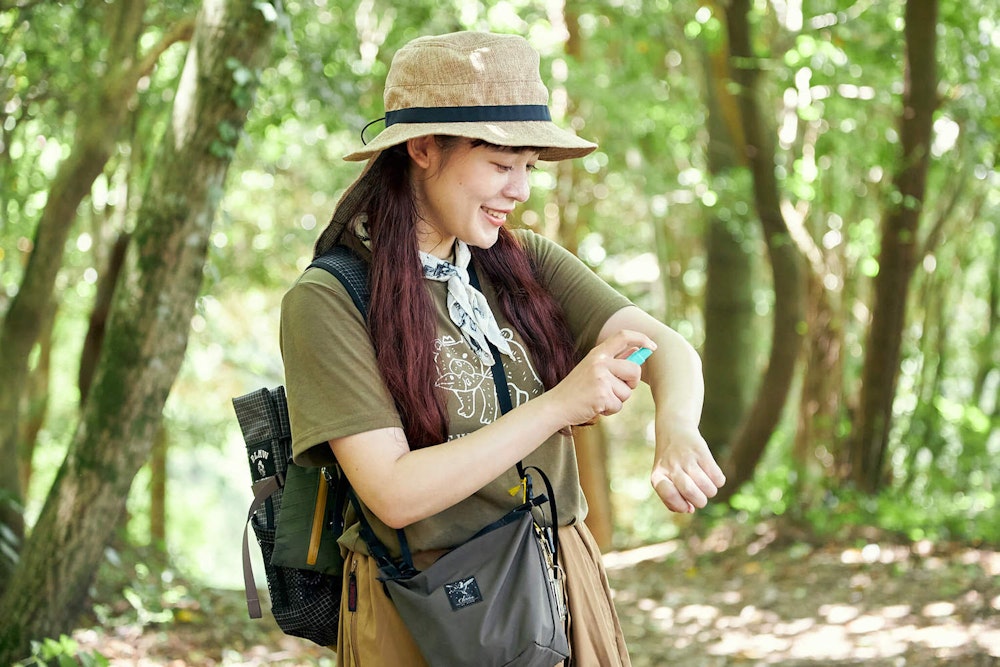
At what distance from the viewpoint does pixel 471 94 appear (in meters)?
2.13

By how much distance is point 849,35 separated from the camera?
28.4 feet

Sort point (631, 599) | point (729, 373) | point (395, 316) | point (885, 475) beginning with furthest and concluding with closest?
point (729, 373)
point (885, 475)
point (631, 599)
point (395, 316)

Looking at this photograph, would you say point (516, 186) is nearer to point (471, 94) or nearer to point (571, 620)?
point (471, 94)

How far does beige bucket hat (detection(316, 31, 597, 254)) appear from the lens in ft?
6.94

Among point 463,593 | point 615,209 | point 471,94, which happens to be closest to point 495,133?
point 471,94

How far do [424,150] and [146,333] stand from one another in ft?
7.87

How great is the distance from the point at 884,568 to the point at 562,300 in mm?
5186

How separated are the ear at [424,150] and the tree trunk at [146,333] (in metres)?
2.00

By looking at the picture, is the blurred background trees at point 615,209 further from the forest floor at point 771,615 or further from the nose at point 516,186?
the nose at point 516,186

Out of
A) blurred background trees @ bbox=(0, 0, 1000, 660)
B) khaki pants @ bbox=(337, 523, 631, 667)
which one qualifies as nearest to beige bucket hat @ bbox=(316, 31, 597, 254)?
khaki pants @ bbox=(337, 523, 631, 667)

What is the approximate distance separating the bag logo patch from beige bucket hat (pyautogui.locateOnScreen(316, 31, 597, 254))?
0.82 meters

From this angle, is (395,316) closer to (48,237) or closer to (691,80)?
(48,237)

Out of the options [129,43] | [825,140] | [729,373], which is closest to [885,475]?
[729,373]

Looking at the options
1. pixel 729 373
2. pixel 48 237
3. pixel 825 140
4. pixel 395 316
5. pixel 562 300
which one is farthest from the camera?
pixel 729 373
